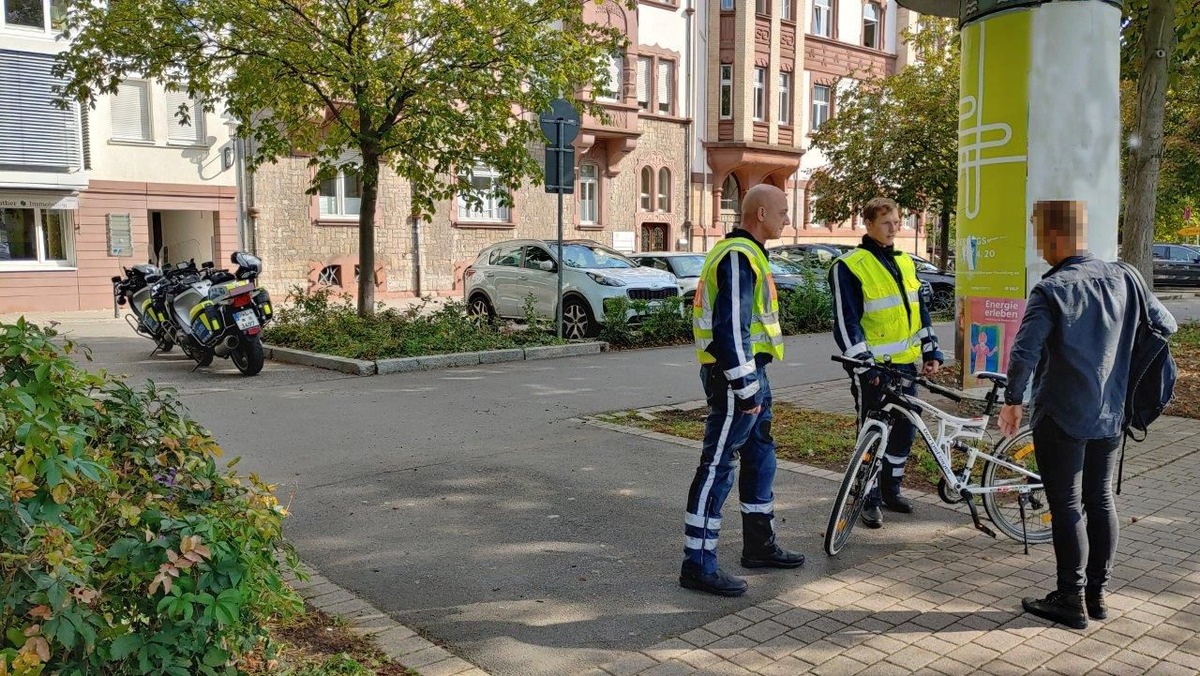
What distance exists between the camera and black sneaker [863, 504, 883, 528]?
569cm

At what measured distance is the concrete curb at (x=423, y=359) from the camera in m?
12.2

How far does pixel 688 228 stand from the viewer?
3438 cm

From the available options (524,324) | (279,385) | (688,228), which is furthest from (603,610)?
(688,228)

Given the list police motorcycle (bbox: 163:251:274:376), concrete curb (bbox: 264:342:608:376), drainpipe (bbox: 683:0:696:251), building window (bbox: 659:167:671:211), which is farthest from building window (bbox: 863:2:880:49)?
police motorcycle (bbox: 163:251:274:376)

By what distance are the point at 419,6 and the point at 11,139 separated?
1264cm

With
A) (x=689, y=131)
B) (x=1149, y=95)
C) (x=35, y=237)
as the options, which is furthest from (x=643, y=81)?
(x=1149, y=95)

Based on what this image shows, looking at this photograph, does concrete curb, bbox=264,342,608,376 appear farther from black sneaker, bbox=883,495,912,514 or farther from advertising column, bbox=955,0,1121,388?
black sneaker, bbox=883,495,912,514

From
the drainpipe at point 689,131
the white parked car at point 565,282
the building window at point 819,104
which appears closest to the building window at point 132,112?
the white parked car at point 565,282

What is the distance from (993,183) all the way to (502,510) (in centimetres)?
564

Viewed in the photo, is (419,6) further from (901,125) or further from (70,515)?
(901,125)

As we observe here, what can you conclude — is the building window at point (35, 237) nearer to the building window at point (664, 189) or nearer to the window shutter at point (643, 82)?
the window shutter at point (643, 82)

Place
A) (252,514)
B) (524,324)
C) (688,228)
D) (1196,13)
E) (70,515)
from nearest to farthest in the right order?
(70,515), (252,514), (1196,13), (524,324), (688,228)

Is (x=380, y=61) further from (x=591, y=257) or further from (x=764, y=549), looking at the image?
(x=764, y=549)

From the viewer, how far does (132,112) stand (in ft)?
77.7
